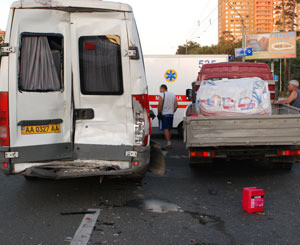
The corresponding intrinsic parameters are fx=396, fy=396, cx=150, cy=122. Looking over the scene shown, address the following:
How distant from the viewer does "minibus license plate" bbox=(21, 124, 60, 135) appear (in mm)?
5289

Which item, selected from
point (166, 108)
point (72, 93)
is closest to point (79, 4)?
point (72, 93)

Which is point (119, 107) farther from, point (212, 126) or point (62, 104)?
point (212, 126)

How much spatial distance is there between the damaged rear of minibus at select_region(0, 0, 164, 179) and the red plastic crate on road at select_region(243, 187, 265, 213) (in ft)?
4.76

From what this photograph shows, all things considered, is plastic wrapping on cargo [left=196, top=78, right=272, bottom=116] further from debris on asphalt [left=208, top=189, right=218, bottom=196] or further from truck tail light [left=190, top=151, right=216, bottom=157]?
debris on asphalt [left=208, top=189, right=218, bottom=196]

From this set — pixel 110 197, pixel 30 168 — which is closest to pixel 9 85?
pixel 30 168

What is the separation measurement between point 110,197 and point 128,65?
2.08m

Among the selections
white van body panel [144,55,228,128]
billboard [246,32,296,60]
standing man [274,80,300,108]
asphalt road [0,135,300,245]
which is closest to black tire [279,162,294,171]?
asphalt road [0,135,300,245]

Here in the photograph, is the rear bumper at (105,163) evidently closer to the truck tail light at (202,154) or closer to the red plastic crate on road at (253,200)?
the red plastic crate on road at (253,200)

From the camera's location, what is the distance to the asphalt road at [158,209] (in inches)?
175

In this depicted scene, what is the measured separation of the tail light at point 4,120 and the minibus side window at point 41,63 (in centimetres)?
25

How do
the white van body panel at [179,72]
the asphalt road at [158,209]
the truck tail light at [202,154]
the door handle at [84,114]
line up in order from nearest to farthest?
the asphalt road at [158,209] < the door handle at [84,114] < the truck tail light at [202,154] < the white van body panel at [179,72]

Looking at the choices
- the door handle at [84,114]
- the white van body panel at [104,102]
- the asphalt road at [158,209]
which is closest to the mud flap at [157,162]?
the asphalt road at [158,209]

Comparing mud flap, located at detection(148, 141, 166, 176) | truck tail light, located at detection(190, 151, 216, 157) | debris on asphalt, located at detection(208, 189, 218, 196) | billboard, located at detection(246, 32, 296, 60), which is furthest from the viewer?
billboard, located at detection(246, 32, 296, 60)

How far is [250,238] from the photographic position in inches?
173
